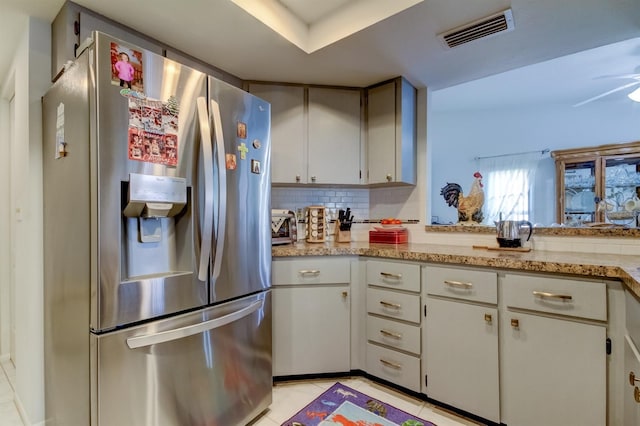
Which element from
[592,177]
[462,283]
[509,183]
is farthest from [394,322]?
[509,183]

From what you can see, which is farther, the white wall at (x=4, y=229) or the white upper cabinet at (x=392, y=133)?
the white upper cabinet at (x=392, y=133)

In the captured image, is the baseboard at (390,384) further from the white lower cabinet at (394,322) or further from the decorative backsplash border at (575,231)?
the decorative backsplash border at (575,231)

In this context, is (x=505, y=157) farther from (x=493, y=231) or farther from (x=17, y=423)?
(x=17, y=423)

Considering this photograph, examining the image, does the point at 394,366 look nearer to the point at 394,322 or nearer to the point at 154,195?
the point at 394,322

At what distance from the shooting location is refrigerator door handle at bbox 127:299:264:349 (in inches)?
45.2

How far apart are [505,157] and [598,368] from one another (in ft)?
12.4

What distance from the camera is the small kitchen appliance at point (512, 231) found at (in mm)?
1938

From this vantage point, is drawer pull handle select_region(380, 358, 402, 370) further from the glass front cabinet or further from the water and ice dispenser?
the glass front cabinet

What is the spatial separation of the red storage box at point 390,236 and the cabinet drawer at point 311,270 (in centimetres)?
48

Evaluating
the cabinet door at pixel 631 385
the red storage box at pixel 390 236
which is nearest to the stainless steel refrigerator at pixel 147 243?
the red storage box at pixel 390 236

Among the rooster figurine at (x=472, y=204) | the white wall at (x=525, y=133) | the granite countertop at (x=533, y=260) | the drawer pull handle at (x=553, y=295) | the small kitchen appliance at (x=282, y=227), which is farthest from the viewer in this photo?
the white wall at (x=525, y=133)

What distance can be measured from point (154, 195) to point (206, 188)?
22cm

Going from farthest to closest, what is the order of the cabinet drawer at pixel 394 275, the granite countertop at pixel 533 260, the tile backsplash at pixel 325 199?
the tile backsplash at pixel 325 199 → the cabinet drawer at pixel 394 275 → the granite countertop at pixel 533 260

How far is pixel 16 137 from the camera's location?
1743 mm
